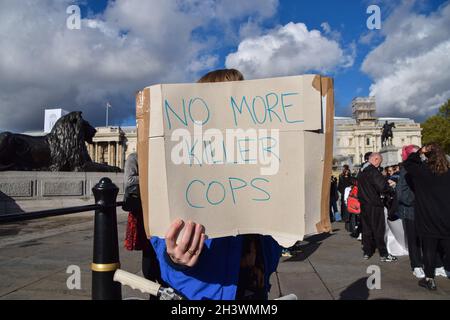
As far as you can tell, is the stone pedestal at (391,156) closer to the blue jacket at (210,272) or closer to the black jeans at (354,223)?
the black jeans at (354,223)

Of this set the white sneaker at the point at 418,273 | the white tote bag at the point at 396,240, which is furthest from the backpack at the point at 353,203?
the white sneaker at the point at 418,273

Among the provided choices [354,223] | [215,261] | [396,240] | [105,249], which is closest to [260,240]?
[215,261]

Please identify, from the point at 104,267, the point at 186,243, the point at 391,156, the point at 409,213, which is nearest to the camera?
the point at 186,243

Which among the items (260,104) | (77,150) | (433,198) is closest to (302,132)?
(260,104)

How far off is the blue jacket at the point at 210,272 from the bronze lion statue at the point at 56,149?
12.0 metres

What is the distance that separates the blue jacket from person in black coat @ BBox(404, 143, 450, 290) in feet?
13.0

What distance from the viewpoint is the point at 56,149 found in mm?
12375

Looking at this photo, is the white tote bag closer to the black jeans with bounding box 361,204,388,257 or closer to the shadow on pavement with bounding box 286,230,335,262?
the black jeans with bounding box 361,204,388,257

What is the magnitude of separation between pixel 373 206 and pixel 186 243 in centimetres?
586

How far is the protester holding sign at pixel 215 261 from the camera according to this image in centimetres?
119

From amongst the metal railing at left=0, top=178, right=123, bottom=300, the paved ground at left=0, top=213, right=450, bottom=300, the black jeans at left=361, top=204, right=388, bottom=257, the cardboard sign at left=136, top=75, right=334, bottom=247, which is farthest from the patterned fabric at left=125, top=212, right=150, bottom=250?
the black jeans at left=361, top=204, right=388, bottom=257

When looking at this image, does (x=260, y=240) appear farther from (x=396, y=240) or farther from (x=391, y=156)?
(x=391, y=156)

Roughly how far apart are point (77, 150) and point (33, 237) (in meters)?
5.72

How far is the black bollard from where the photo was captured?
1482 millimetres
